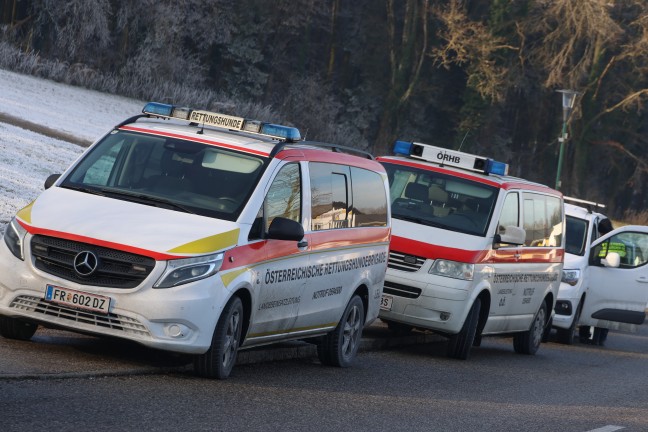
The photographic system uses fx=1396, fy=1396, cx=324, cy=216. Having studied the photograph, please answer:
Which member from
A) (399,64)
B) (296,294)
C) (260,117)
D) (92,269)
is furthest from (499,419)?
(399,64)

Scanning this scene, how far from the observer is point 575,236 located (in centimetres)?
2139

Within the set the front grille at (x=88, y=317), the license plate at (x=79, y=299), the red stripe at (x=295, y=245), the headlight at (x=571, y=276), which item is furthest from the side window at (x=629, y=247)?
the license plate at (x=79, y=299)

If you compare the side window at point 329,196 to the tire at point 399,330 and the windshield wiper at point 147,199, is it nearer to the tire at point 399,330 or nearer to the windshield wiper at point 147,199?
the windshield wiper at point 147,199

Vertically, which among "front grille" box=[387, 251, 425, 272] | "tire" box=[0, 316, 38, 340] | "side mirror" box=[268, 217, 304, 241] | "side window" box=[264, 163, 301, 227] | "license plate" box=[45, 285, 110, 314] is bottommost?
"tire" box=[0, 316, 38, 340]

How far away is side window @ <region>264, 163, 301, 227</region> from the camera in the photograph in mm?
11125

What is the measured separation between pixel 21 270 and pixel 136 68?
44149 millimetres

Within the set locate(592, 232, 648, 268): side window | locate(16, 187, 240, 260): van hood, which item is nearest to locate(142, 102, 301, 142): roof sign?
locate(16, 187, 240, 260): van hood

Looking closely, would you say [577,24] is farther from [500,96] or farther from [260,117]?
[260,117]

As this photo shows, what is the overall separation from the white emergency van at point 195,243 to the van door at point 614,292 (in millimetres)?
8720

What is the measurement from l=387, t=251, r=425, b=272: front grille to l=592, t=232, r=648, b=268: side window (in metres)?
7.26

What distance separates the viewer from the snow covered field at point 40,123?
22.1m

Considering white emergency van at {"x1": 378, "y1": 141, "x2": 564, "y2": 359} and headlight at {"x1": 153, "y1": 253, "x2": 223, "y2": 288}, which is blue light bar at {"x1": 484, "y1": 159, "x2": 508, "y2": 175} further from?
headlight at {"x1": 153, "y1": 253, "x2": 223, "y2": 288}

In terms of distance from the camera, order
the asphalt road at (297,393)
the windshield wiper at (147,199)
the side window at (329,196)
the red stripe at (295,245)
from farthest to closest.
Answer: the side window at (329,196) → the windshield wiper at (147,199) → the red stripe at (295,245) → the asphalt road at (297,393)

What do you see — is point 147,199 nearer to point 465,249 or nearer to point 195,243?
point 195,243
